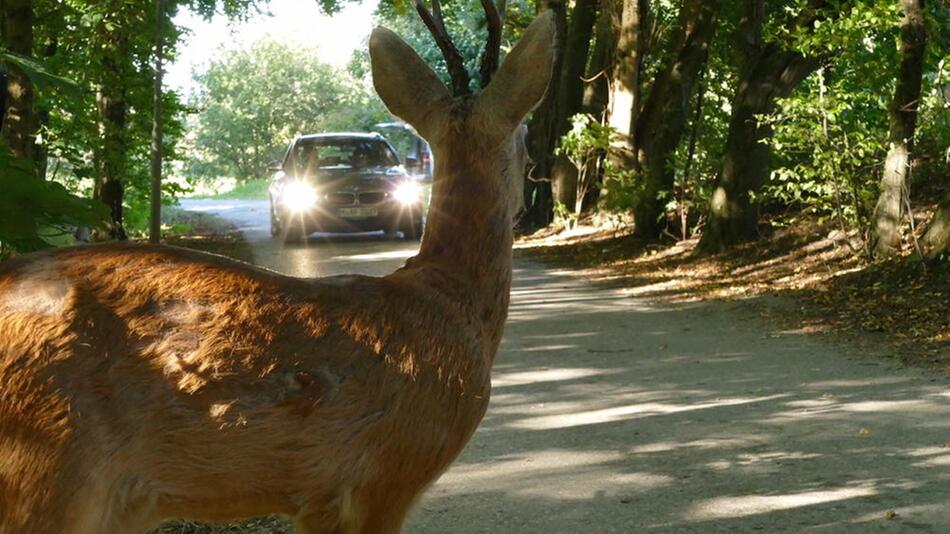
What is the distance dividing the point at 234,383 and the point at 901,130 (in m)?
12.7

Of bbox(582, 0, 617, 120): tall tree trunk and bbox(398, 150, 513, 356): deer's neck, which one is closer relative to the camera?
bbox(398, 150, 513, 356): deer's neck

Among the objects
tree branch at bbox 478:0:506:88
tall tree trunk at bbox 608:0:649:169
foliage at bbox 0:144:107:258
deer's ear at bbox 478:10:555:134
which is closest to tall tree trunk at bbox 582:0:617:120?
tall tree trunk at bbox 608:0:649:169

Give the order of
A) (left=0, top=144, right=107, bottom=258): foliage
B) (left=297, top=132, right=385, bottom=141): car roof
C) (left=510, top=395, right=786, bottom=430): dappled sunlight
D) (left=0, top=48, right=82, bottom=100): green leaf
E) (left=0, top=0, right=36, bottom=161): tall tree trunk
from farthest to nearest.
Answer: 1. (left=297, top=132, right=385, bottom=141): car roof
2. (left=0, top=0, right=36, bottom=161): tall tree trunk
3. (left=510, top=395, right=786, bottom=430): dappled sunlight
4. (left=0, top=144, right=107, bottom=258): foliage
5. (left=0, top=48, right=82, bottom=100): green leaf

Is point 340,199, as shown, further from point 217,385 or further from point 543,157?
point 217,385

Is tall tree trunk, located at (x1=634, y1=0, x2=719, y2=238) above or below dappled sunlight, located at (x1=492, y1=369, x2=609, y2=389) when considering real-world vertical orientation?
above

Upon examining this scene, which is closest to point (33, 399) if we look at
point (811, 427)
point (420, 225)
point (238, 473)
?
point (238, 473)

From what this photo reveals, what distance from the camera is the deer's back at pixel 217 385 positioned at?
101 inches

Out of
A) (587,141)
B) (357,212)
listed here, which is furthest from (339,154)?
(587,141)

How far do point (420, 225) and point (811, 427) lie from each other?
17102mm

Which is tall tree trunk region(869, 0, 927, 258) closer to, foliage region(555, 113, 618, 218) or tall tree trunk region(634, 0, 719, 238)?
tall tree trunk region(634, 0, 719, 238)

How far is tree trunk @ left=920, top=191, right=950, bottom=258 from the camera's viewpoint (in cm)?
1309

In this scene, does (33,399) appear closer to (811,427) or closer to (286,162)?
(811,427)

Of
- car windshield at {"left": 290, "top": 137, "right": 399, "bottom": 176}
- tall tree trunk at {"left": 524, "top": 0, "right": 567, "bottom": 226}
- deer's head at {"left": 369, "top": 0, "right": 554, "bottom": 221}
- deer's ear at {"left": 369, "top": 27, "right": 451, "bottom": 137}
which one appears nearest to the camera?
deer's head at {"left": 369, "top": 0, "right": 554, "bottom": 221}

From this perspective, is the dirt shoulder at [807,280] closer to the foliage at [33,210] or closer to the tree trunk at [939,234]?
the tree trunk at [939,234]
